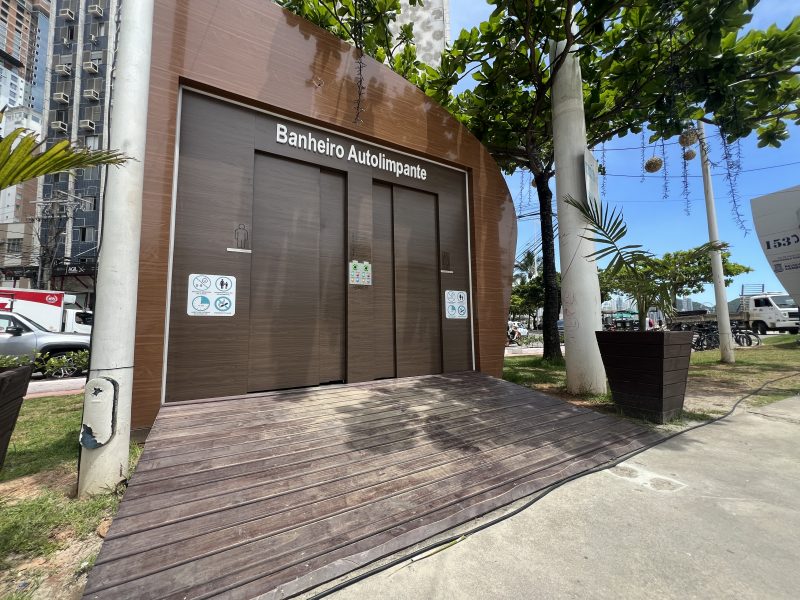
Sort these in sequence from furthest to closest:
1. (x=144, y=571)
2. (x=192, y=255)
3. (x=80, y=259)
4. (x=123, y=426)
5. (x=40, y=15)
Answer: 1. (x=40, y=15)
2. (x=80, y=259)
3. (x=192, y=255)
4. (x=123, y=426)
5. (x=144, y=571)

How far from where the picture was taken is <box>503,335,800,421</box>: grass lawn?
565 cm

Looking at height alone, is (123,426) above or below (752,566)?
above

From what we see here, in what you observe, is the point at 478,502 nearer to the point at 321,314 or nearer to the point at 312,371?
the point at 312,371

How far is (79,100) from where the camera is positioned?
32.5 m

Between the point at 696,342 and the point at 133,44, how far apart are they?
Result: 20.0 m

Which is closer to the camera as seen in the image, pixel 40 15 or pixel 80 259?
pixel 80 259

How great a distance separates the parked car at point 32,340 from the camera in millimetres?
8906

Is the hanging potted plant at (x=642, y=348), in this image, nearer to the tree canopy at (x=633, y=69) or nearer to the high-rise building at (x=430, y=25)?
the tree canopy at (x=633, y=69)

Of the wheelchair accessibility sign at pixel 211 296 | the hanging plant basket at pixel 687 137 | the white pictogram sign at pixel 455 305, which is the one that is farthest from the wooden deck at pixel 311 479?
the hanging plant basket at pixel 687 137

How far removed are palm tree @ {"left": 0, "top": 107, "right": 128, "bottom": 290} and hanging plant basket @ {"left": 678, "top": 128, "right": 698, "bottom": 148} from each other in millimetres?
11479

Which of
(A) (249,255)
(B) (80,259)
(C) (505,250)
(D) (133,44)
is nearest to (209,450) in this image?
(A) (249,255)

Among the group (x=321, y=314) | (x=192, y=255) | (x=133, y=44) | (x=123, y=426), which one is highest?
(x=133, y=44)

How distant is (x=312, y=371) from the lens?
15.6ft

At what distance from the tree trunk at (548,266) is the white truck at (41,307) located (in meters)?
15.6
